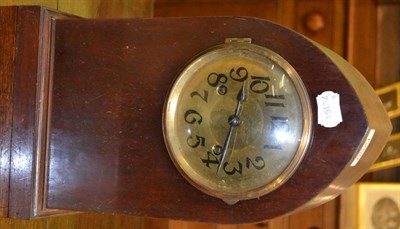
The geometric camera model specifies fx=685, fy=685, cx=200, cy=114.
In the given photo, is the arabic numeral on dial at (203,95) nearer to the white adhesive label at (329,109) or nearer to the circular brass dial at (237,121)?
the circular brass dial at (237,121)

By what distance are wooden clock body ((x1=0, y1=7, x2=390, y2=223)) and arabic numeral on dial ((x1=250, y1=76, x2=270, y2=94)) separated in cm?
6

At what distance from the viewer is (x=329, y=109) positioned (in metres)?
1.14

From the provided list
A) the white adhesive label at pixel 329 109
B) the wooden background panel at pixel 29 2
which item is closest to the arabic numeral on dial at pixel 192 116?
the white adhesive label at pixel 329 109

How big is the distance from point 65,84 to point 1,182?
0.76ft

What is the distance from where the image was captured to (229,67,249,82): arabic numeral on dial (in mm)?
1202

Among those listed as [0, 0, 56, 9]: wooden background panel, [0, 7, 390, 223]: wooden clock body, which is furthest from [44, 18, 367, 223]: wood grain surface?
[0, 0, 56, 9]: wooden background panel

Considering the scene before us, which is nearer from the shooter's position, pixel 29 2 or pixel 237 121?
pixel 237 121

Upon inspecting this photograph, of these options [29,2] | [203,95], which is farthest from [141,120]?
[29,2]

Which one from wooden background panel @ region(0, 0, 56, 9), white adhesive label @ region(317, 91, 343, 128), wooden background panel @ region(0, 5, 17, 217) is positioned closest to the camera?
white adhesive label @ region(317, 91, 343, 128)

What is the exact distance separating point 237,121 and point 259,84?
0.08 meters

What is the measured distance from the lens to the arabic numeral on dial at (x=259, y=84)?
1189 mm

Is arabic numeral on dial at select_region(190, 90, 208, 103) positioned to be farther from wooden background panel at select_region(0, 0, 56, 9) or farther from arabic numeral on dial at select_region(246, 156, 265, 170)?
wooden background panel at select_region(0, 0, 56, 9)

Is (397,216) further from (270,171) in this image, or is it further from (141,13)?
(270,171)

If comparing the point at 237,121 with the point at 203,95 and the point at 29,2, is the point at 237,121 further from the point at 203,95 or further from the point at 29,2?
the point at 29,2
